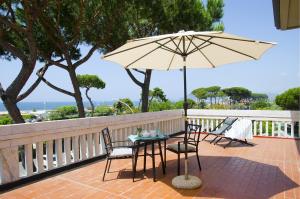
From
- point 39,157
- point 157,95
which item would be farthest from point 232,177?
point 157,95

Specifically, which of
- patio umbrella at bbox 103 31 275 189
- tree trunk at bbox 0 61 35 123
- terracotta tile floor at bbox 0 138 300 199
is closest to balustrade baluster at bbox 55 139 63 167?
terracotta tile floor at bbox 0 138 300 199

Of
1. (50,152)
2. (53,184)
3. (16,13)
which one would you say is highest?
(16,13)

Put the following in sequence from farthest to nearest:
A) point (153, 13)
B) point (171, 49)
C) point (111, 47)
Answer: point (111, 47) < point (153, 13) < point (171, 49)

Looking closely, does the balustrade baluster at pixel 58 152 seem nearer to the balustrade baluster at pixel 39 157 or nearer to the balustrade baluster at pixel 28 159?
the balustrade baluster at pixel 39 157

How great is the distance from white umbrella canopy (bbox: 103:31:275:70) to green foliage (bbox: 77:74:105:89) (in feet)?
60.0

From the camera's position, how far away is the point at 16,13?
8305 mm

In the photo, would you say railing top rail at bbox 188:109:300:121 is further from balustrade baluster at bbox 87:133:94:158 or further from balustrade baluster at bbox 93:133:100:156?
balustrade baluster at bbox 87:133:94:158

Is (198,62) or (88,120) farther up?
(198,62)

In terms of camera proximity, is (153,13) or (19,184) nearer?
(19,184)

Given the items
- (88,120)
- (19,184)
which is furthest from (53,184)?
(88,120)

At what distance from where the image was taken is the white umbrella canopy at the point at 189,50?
A: 3.85 m

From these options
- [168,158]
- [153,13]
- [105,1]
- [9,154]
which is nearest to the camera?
[9,154]

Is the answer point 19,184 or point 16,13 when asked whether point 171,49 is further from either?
point 16,13

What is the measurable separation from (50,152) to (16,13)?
547 centimetres
